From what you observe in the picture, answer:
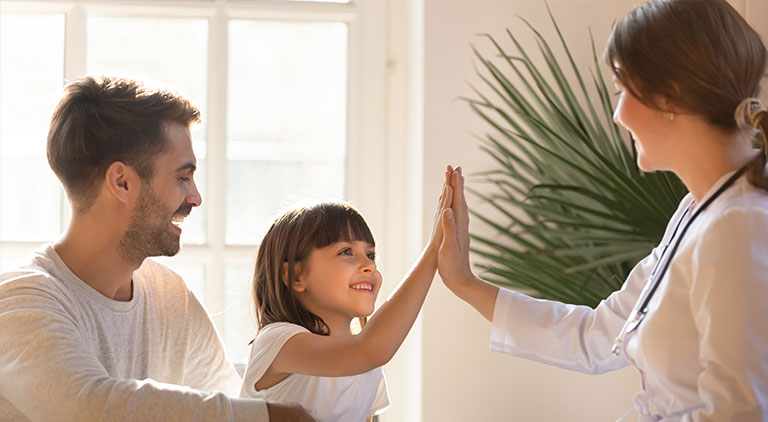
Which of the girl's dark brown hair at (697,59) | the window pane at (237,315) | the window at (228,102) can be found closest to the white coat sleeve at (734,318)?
the girl's dark brown hair at (697,59)

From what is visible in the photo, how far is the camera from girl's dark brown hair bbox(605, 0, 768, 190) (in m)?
1.30

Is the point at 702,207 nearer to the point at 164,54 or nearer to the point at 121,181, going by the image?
the point at 121,181

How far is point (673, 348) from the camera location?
1300 millimetres

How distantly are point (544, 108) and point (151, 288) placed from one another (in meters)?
1.09

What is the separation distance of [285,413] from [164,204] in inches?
22.4

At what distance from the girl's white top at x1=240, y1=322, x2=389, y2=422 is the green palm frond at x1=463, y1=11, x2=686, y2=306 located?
534 millimetres

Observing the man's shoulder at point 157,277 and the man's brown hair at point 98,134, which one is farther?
the man's shoulder at point 157,277

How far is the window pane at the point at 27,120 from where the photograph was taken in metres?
2.69

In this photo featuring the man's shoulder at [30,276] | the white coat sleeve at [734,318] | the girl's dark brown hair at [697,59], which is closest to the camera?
the white coat sleeve at [734,318]

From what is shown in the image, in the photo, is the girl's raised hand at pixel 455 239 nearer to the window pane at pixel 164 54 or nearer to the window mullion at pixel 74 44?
the window pane at pixel 164 54

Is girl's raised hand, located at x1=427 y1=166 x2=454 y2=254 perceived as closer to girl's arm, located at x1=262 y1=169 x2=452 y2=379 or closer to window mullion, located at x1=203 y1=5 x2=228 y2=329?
girl's arm, located at x1=262 y1=169 x2=452 y2=379

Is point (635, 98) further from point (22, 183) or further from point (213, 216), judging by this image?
point (22, 183)

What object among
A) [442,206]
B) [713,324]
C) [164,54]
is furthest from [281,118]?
[713,324]

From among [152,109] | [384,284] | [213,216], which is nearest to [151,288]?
[152,109]
